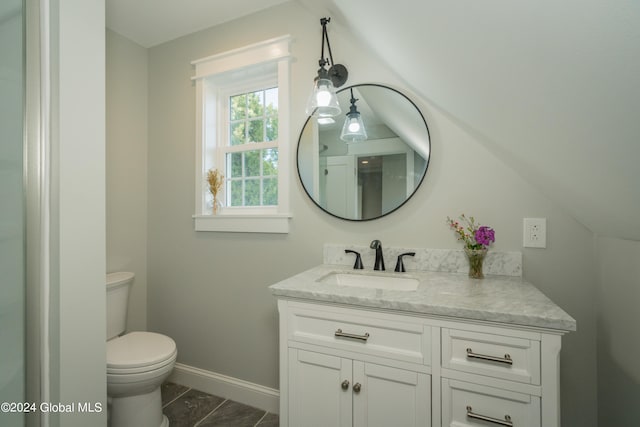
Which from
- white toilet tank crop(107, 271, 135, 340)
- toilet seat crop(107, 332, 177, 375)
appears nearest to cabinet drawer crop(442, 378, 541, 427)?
toilet seat crop(107, 332, 177, 375)

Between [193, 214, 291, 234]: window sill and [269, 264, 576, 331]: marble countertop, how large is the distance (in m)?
0.52

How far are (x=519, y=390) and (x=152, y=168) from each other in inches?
99.4

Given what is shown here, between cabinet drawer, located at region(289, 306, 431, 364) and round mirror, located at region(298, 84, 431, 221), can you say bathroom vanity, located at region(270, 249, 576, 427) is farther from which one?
round mirror, located at region(298, 84, 431, 221)

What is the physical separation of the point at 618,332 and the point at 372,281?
0.95 metres

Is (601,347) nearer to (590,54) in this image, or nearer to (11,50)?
(590,54)

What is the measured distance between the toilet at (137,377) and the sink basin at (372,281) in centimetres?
96

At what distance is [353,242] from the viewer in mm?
1729

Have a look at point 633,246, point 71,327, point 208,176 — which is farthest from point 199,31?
point 633,246

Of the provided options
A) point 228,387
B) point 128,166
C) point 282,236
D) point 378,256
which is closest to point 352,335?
point 378,256

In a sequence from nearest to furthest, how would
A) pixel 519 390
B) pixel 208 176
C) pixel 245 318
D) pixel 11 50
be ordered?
pixel 519 390 → pixel 11 50 → pixel 245 318 → pixel 208 176

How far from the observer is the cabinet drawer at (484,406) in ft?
2.98

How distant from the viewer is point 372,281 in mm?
1541

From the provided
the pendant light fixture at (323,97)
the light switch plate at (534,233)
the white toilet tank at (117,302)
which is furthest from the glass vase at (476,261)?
the white toilet tank at (117,302)

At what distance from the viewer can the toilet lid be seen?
1.50 meters
